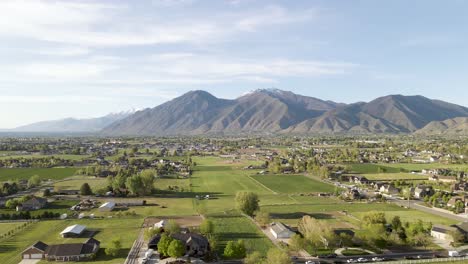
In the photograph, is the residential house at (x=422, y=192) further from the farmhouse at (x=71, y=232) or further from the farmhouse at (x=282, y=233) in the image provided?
the farmhouse at (x=71, y=232)

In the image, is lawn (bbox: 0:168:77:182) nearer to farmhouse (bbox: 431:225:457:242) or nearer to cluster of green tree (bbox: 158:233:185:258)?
cluster of green tree (bbox: 158:233:185:258)

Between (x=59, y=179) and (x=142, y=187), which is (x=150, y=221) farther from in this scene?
(x=59, y=179)

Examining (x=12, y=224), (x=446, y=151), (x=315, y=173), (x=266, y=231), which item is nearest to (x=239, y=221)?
(x=266, y=231)

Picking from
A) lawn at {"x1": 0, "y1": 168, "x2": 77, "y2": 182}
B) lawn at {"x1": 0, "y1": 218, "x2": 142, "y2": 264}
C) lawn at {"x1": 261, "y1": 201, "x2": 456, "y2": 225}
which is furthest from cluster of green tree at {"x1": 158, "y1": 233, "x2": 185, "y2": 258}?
lawn at {"x1": 0, "y1": 168, "x2": 77, "y2": 182}

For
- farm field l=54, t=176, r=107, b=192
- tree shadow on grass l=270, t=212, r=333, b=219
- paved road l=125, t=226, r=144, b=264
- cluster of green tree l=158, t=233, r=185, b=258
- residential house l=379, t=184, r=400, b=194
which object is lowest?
paved road l=125, t=226, r=144, b=264

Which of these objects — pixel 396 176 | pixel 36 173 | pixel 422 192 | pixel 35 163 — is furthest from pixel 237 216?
pixel 35 163

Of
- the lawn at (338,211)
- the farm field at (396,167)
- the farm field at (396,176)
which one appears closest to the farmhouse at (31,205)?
the lawn at (338,211)
